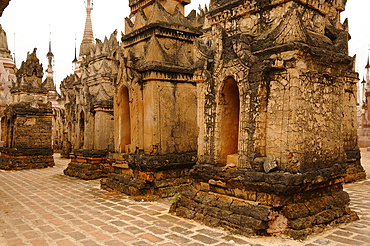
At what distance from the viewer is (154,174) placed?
354 inches

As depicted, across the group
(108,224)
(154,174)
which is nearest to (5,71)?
(154,174)

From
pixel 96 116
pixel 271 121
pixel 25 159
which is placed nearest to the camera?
pixel 271 121

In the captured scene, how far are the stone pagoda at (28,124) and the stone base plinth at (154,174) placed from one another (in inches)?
342

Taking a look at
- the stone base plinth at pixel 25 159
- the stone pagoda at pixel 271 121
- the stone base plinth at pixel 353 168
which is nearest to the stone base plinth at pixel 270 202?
the stone pagoda at pixel 271 121

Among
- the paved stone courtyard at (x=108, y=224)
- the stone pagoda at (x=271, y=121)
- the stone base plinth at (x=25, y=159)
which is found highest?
the stone pagoda at (x=271, y=121)

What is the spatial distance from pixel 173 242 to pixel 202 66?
12.5ft

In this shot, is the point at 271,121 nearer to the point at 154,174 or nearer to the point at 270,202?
the point at 270,202

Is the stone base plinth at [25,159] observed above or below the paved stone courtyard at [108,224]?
above

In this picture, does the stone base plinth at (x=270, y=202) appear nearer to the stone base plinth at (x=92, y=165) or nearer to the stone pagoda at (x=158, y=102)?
the stone pagoda at (x=158, y=102)

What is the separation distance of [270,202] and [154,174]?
425 cm

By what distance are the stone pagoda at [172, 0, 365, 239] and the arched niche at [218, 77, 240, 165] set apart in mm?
22

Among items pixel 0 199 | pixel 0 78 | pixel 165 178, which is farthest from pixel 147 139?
pixel 0 78

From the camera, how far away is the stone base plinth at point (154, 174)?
890cm

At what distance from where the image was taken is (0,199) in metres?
9.14
